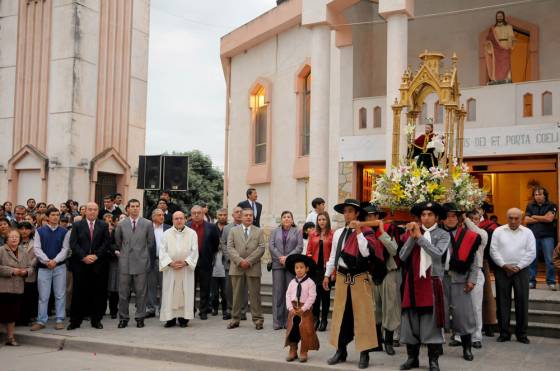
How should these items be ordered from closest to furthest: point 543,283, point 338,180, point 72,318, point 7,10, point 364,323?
1. point 364,323
2. point 72,318
3. point 543,283
4. point 338,180
5. point 7,10

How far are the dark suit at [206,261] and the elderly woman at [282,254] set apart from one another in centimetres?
149

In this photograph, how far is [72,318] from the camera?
11.1m

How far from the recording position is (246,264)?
1118 cm

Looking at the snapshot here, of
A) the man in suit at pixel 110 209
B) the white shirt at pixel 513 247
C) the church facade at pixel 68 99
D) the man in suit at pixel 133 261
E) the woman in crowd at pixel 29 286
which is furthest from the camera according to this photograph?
the church facade at pixel 68 99

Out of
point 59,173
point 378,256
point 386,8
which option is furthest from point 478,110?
point 59,173

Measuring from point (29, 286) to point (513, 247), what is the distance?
794 cm

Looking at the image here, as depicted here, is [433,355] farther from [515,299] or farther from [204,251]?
[204,251]

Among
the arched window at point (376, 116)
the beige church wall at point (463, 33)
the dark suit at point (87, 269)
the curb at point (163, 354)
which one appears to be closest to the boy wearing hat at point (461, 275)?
the curb at point (163, 354)

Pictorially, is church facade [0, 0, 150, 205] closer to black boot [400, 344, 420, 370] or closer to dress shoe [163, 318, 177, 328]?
dress shoe [163, 318, 177, 328]

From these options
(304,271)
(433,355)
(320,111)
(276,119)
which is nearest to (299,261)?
(304,271)

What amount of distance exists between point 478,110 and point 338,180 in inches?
149

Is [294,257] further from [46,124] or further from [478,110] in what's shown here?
[46,124]

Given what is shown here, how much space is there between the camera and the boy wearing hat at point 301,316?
8.48 metres

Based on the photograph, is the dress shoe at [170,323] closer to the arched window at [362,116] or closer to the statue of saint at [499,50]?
the arched window at [362,116]
